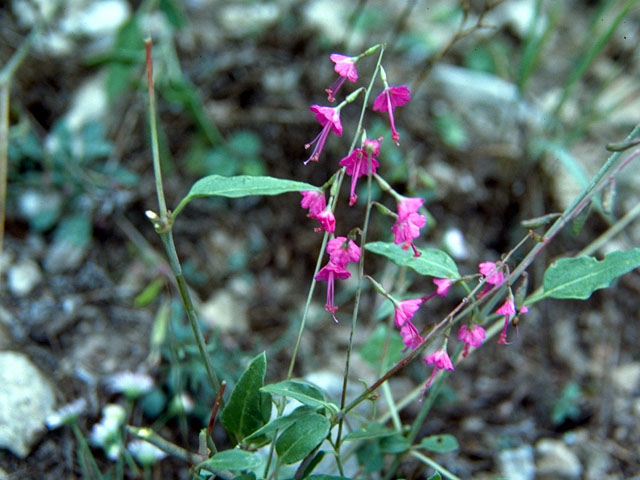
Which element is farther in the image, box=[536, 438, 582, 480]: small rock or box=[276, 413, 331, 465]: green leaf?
box=[536, 438, 582, 480]: small rock

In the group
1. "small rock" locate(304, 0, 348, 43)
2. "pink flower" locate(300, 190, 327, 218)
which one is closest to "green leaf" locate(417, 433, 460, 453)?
"pink flower" locate(300, 190, 327, 218)

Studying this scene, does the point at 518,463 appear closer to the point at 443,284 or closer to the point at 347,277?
the point at 443,284

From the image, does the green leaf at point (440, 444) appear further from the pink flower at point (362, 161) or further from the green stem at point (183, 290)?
the pink flower at point (362, 161)

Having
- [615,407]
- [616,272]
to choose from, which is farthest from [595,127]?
[616,272]

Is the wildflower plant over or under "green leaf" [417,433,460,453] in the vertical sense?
over

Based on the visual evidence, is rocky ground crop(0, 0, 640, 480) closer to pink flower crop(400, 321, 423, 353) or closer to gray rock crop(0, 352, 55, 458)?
gray rock crop(0, 352, 55, 458)

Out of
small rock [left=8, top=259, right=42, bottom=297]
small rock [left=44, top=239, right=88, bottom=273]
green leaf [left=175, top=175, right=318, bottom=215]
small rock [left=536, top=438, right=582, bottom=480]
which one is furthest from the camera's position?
small rock [left=44, top=239, right=88, bottom=273]

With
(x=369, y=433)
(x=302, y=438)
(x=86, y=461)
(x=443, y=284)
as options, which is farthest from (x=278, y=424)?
(x=86, y=461)

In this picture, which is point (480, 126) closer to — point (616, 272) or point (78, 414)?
point (616, 272)
